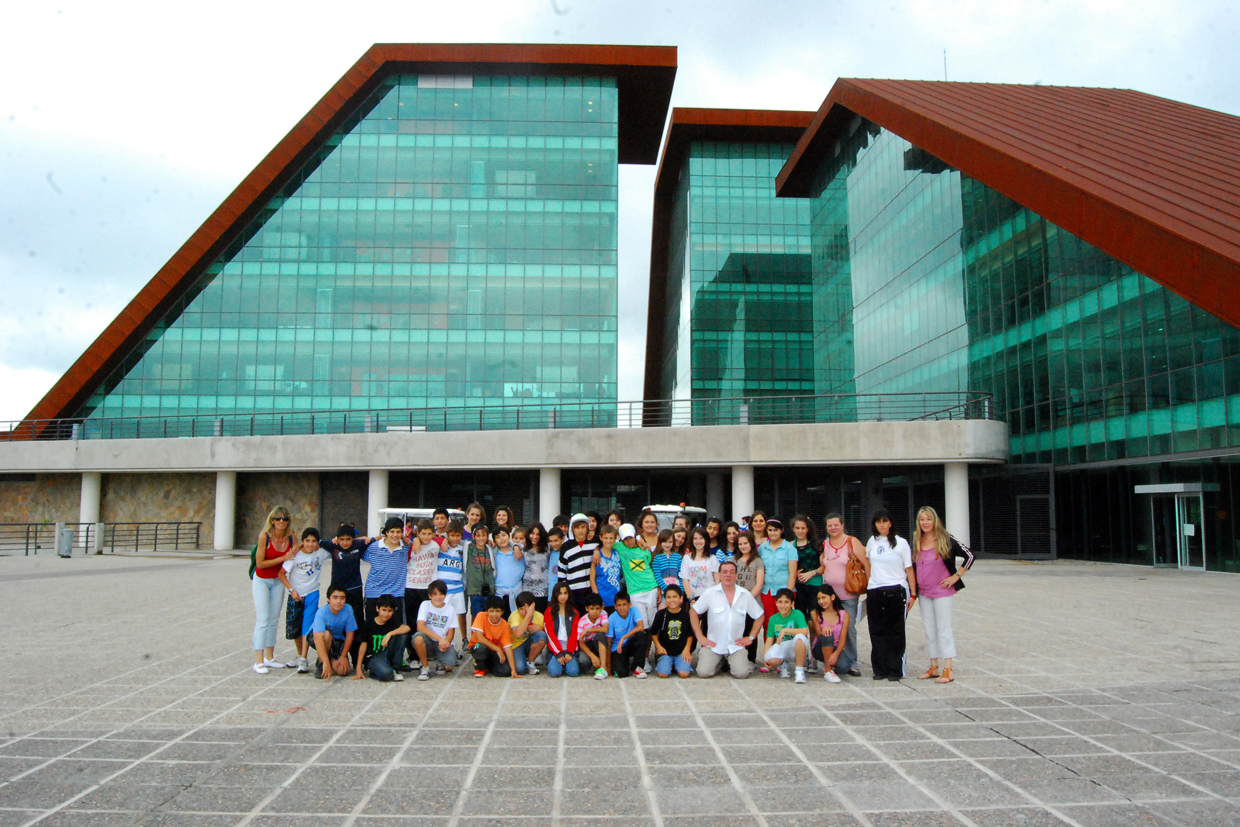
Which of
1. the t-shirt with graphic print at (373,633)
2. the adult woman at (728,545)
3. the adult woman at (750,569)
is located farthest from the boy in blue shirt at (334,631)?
the adult woman at (750,569)

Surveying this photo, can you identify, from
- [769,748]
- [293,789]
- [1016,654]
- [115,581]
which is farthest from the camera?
[115,581]

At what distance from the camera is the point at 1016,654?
9461mm

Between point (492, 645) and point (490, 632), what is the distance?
138mm

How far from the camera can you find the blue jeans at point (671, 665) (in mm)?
8758

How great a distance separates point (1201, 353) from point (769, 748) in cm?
2101

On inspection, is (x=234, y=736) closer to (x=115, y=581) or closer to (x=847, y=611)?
(x=847, y=611)

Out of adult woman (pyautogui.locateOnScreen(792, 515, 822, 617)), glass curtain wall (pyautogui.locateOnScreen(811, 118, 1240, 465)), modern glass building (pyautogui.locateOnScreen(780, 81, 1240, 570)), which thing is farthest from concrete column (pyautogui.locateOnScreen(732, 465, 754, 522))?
adult woman (pyautogui.locateOnScreen(792, 515, 822, 617))

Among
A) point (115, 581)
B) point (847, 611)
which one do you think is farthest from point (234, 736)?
point (115, 581)

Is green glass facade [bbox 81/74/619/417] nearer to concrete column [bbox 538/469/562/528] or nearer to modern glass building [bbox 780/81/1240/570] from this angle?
concrete column [bbox 538/469/562/528]

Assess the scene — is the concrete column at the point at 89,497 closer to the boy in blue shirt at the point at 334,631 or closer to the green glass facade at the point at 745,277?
the boy in blue shirt at the point at 334,631

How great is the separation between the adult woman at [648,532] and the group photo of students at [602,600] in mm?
19

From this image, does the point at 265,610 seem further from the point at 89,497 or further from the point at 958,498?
the point at 89,497

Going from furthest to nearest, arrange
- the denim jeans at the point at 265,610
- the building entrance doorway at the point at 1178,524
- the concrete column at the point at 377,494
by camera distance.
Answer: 1. the concrete column at the point at 377,494
2. the building entrance doorway at the point at 1178,524
3. the denim jeans at the point at 265,610

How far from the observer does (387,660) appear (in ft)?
28.2
